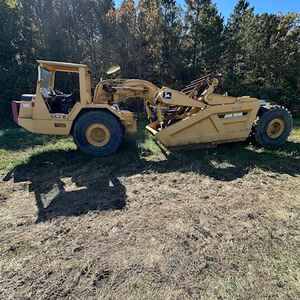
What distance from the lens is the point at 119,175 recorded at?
16.2 ft

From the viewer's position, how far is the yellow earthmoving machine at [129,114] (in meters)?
5.73

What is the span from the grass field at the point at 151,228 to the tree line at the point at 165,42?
9526mm

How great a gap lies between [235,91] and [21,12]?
11267mm

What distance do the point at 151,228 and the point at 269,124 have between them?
4.54 metres

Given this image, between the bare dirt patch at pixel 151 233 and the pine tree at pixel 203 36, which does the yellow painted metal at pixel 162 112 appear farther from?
the pine tree at pixel 203 36

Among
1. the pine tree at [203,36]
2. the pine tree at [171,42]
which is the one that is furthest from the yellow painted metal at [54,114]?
the pine tree at [203,36]

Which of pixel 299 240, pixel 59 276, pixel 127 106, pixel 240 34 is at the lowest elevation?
pixel 59 276

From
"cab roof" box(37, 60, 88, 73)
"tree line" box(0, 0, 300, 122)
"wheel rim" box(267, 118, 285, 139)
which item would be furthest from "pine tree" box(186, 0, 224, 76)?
"cab roof" box(37, 60, 88, 73)

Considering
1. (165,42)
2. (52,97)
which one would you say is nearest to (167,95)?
(52,97)

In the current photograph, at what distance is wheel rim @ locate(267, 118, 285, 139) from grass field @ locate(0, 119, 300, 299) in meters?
0.92

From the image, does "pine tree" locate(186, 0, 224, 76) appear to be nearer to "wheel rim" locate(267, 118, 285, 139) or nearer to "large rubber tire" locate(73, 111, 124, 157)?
"wheel rim" locate(267, 118, 285, 139)

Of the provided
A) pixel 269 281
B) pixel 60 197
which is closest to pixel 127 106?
pixel 60 197

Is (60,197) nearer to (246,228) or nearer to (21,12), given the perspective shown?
(246,228)

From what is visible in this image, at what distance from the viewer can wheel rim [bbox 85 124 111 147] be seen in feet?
19.0
